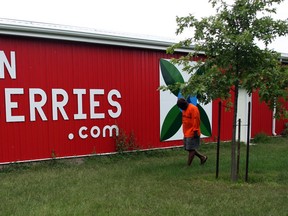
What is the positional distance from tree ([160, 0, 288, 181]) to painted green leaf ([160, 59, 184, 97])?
11.4 feet

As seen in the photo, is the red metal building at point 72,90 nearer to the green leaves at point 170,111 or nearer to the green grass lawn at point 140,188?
the green leaves at point 170,111

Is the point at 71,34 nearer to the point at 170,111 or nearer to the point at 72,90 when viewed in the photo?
the point at 72,90

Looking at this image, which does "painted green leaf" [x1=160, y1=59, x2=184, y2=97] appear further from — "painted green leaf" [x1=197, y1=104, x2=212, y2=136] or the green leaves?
"painted green leaf" [x1=197, y1=104, x2=212, y2=136]

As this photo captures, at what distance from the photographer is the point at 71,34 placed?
8.23 m

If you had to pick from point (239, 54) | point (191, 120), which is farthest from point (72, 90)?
point (239, 54)

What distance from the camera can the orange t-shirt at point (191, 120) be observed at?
7.82 metres

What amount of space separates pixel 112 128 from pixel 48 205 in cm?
429

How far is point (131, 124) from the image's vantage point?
378 inches

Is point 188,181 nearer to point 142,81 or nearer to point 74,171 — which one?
point 74,171

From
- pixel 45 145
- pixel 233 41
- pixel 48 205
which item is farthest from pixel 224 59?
pixel 45 145

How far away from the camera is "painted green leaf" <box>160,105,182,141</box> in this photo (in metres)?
10.3

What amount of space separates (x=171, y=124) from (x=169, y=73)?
5.23 ft

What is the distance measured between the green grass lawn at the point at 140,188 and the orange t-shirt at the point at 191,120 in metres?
0.86

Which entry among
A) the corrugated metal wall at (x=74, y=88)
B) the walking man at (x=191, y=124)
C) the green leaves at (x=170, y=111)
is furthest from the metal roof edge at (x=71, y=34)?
the walking man at (x=191, y=124)
